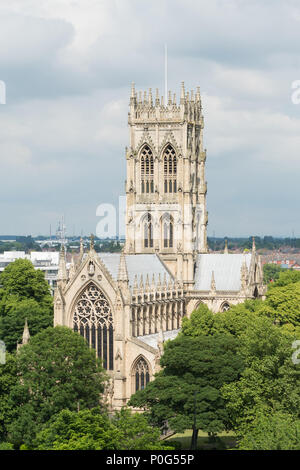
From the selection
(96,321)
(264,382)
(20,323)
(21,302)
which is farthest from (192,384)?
(21,302)

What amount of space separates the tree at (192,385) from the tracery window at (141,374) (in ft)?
27.3

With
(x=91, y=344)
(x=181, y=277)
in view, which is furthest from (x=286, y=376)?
(x=181, y=277)

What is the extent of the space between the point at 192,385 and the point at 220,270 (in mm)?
31634

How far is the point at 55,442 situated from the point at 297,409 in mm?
17269

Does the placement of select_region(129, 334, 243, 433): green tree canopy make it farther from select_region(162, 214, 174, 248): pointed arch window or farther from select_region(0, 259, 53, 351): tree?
select_region(162, 214, 174, 248): pointed arch window

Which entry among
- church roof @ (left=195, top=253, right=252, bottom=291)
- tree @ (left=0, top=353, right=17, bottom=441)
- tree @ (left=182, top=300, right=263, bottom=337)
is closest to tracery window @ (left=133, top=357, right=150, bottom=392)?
tree @ (left=182, top=300, right=263, bottom=337)

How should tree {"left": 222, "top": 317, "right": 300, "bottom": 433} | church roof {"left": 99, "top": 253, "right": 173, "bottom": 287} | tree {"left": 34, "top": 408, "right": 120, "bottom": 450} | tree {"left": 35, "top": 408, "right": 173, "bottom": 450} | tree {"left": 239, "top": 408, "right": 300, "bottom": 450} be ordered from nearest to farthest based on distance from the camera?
tree {"left": 239, "top": 408, "right": 300, "bottom": 450}
tree {"left": 34, "top": 408, "right": 120, "bottom": 450}
tree {"left": 35, "top": 408, "right": 173, "bottom": 450}
tree {"left": 222, "top": 317, "right": 300, "bottom": 433}
church roof {"left": 99, "top": 253, "right": 173, "bottom": 287}

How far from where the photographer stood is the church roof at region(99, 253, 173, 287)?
98312 mm

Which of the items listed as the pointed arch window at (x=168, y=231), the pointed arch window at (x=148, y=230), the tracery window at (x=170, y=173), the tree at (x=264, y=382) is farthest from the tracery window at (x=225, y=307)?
the tree at (x=264, y=382)

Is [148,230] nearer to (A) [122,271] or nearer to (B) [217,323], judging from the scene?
(A) [122,271]

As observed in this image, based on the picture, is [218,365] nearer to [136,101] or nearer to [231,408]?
[231,408]

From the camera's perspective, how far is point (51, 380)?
7856 centimetres

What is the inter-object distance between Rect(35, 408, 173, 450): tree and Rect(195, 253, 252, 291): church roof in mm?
40113

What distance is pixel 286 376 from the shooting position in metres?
75.1
